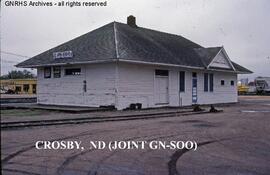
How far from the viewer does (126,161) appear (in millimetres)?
8297

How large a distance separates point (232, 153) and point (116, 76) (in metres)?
14.7

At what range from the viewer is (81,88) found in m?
26.1

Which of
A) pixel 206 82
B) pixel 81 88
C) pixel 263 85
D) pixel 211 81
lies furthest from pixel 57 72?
pixel 263 85

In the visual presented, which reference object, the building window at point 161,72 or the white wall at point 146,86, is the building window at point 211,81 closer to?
the white wall at point 146,86

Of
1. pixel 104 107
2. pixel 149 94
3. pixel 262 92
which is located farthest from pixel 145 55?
pixel 262 92

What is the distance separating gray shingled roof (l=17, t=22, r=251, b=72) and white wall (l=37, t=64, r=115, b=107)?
0.84 meters

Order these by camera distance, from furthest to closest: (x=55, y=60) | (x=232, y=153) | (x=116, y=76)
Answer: (x=55, y=60), (x=116, y=76), (x=232, y=153)

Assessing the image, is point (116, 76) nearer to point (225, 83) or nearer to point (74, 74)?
point (74, 74)

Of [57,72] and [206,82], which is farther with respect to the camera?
[206,82]

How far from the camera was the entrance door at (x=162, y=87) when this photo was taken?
27.6 meters

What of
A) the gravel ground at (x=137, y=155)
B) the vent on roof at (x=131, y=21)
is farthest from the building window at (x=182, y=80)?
the gravel ground at (x=137, y=155)

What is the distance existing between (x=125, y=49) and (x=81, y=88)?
3875 mm

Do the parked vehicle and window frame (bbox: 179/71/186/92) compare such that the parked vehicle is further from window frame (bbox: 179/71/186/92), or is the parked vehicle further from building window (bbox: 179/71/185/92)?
building window (bbox: 179/71/185/92)

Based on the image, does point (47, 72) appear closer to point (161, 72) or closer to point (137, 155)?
point (161, 72)
